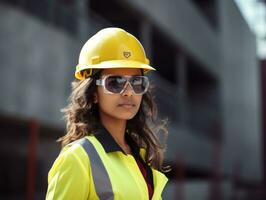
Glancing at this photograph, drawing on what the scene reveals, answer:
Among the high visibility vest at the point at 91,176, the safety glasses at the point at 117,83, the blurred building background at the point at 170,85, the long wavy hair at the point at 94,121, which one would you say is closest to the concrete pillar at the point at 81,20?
the blurred building background at the point at 170,85

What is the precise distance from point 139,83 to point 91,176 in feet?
1.52

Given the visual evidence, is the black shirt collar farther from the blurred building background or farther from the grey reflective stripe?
the blurred building background

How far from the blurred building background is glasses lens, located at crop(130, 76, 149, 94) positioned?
207 inches

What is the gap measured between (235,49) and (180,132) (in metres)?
10.2

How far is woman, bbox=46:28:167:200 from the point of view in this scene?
186 cm

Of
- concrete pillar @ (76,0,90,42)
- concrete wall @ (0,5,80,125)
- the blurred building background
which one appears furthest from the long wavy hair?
concrete pillar @ (76,0,90,42)

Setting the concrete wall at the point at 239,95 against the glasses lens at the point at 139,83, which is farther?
the concrete wall at the point at 239,95

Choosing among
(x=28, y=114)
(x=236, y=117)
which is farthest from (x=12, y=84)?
(x=236, y=117)

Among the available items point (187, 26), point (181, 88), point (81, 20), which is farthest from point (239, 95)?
point (81, 20)

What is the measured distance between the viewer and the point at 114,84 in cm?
207

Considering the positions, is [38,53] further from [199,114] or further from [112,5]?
[199,114]

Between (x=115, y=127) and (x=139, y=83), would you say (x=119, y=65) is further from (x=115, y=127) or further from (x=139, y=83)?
(x=115, y=127)

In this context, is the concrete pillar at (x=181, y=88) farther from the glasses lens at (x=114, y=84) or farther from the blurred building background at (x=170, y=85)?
the glasses lens at (x=114, y=84)

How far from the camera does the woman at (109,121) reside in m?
1.86
